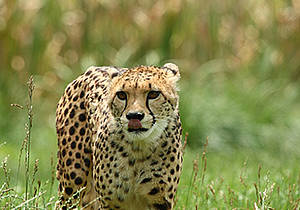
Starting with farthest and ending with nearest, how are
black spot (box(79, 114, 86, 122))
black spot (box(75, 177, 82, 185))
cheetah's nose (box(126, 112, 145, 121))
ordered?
black spot (box(79, 114, 86, 122)) → black spot (box(75, 177, 82, 185)) → cheetah's nose (box(126, 112, 145, 121))

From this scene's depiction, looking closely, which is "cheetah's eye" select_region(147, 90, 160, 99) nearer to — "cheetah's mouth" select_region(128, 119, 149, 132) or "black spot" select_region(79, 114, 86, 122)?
"cheetah's mouth" select_region(128, 119, 149, 132)

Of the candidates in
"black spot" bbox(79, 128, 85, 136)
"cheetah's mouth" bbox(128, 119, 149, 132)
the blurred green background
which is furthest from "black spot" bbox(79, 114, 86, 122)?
the blurred green background

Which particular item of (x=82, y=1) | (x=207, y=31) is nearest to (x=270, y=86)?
(x=207, y=31)

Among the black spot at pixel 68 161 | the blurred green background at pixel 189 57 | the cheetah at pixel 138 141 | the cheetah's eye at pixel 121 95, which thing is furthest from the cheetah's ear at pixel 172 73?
the blurred green background at pixel 189 57

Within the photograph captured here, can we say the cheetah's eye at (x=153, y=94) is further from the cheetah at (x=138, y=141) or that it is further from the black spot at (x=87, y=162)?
the black spot at (x=87, y=162)

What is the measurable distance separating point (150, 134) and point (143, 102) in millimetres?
225

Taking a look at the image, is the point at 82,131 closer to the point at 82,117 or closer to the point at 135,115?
the point at 82,117

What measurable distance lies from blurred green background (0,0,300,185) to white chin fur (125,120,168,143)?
4.38 metres

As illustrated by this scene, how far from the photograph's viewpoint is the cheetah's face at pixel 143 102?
332 cm

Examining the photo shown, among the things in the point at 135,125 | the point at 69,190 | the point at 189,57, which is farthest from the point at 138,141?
the point at 189,57

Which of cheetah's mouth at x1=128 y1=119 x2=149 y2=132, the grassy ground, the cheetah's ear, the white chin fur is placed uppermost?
the cheetah's ear

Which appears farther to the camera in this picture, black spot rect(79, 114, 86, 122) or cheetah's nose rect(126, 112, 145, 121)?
black spot rect(79, 114, 86, 122)

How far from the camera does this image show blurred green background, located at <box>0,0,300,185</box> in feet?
27.3

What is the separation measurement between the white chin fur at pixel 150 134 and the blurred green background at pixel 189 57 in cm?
438
